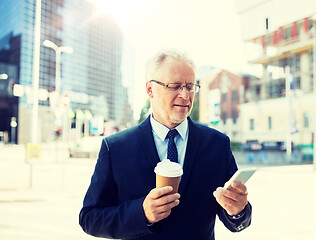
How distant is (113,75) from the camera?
10119 cm

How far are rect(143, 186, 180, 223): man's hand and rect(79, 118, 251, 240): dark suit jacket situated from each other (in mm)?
172

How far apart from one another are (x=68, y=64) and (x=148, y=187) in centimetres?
8101

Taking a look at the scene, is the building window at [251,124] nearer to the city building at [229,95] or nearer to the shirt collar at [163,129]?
the city building at [229,95]

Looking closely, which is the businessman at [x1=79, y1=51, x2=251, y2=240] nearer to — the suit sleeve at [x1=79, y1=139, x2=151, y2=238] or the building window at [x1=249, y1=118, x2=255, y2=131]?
the suit sleeve at [x1=79, y1=139, x2=151, y2=238]

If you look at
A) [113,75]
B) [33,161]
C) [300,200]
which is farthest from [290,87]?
[113,75]

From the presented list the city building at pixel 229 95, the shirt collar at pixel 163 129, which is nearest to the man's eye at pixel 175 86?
the shirt collar at pixel 163 129

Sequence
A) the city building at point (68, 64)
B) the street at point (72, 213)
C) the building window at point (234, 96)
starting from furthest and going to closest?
1. the city building at point (68, 64)
2. the building window at point (234, 96)
3. the street at point (72, 213)

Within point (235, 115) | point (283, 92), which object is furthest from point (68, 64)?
point (283, 92)

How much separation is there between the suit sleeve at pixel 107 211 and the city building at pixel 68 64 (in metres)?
23.4

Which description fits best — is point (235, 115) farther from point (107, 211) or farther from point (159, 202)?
point (159, 202)

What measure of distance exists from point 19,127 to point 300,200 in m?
64.7

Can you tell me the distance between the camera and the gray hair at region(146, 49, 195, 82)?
177 centimetres

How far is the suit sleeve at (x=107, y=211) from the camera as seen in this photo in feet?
5.25

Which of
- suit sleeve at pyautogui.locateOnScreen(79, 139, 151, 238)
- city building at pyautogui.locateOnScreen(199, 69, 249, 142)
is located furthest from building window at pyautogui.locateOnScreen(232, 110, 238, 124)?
suit sleeve at pyautogui.locateOnScreen(79, 139, 151, 238)
